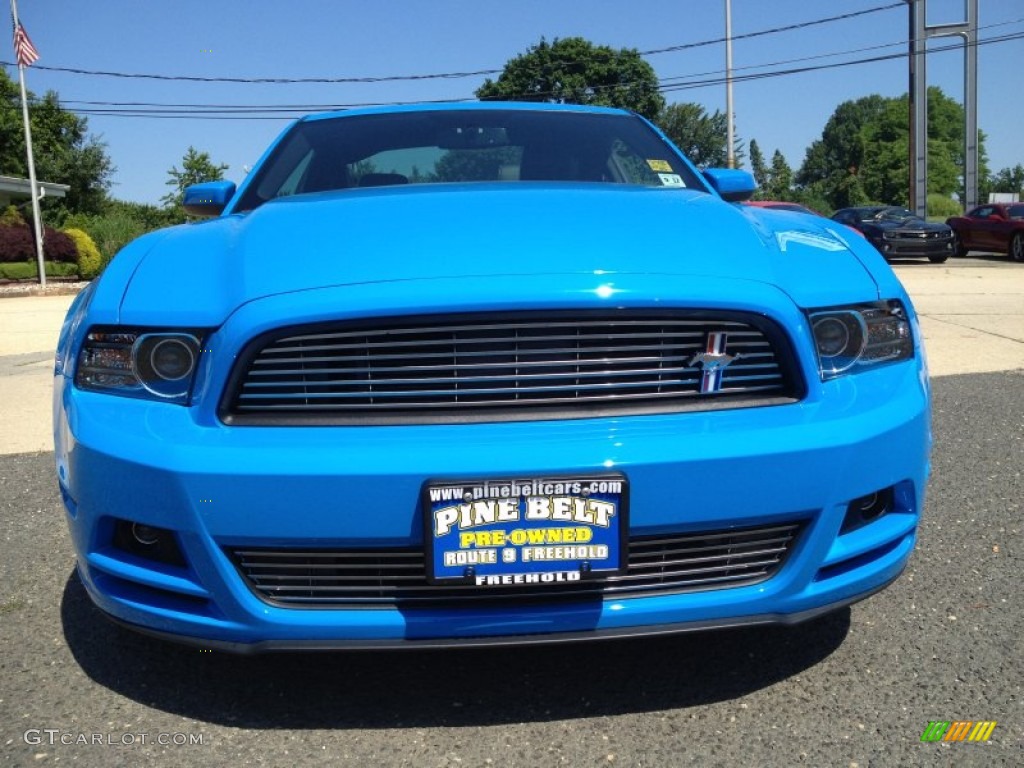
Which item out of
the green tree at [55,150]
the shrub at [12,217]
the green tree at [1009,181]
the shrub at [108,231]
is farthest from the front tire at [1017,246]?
the green tree at [1009,181]

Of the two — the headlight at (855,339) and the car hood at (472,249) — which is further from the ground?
the car hood at (472,249)

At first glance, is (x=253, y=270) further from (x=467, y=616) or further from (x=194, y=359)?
(x=467, y=616)

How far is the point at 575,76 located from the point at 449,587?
5805cm

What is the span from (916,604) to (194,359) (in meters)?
2.00

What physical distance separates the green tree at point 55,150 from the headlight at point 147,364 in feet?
136

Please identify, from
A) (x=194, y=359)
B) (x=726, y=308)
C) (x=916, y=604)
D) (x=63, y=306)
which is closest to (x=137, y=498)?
(x=194, y=359)

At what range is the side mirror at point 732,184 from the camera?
3.33m

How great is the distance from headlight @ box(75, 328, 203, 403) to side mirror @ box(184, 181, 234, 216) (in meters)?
1.35

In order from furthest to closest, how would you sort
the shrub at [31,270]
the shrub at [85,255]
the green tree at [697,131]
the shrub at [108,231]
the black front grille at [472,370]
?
1. the green tree at [697,131]
2. the shrub at [108,231]
3. the shrub at [85,255]
4. the shrub at [31,270]
5. the black front grille at [472,370]

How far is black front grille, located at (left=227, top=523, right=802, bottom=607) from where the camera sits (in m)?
1.85

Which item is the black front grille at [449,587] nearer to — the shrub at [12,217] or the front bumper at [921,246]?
the front bumper at [921,246]

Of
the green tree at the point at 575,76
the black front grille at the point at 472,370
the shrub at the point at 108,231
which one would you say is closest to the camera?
the black front grille at the point at 472,370

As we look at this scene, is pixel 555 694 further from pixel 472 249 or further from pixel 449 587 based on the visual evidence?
pixel 472 249

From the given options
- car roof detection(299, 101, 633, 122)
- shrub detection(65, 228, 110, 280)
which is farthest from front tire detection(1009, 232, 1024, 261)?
shrub detection(65, 228, 110, 280)
